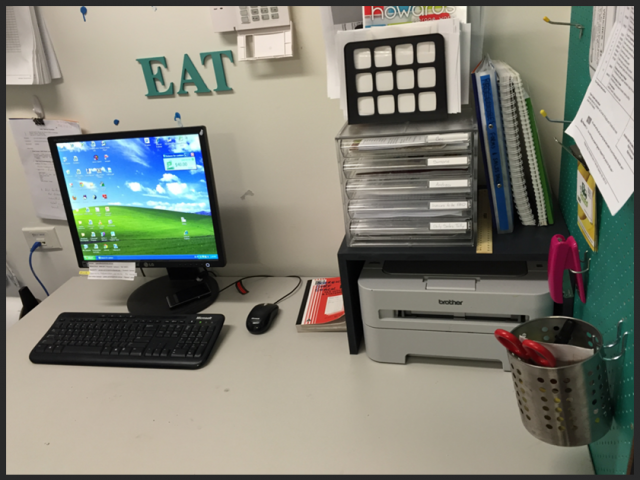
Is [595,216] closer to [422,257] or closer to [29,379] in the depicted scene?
[422,257]

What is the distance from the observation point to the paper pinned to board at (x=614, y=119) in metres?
0.55

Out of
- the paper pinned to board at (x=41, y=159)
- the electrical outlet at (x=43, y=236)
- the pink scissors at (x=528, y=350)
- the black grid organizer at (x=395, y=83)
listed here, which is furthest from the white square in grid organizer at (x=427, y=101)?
the electrical outlet at (x=43, y=236)

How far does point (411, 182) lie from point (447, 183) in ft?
0.23

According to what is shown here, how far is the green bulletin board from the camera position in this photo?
2.07 ft

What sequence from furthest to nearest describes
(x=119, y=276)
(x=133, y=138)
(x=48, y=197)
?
(x=48, y=197) → (x=119, y=276) → (x=133, y=138)

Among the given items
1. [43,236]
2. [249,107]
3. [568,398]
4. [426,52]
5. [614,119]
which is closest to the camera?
[614,119]

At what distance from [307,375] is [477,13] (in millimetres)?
826

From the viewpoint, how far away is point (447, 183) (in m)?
0.94

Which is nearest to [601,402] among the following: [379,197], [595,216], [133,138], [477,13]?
[595,216]

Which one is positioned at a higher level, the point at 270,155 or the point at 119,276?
the point at 270,155

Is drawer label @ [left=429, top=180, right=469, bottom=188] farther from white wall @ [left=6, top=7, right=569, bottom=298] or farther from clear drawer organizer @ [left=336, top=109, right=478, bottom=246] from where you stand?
white wall @ [left=6, top=7, right=569, bottom=298]

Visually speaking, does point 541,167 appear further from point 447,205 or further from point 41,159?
point 41,159

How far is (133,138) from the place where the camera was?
4.00 ft

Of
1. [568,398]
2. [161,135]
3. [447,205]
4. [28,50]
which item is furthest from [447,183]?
[28,50]
